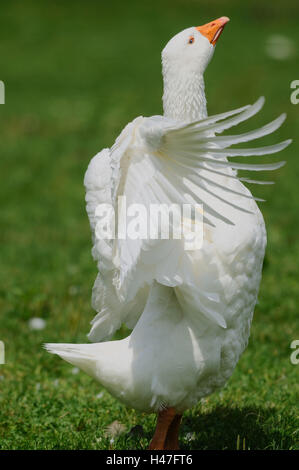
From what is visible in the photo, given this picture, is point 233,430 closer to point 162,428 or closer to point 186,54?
point 162,428

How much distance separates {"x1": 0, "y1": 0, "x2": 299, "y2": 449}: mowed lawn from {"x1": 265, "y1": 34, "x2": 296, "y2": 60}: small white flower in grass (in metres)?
0.21

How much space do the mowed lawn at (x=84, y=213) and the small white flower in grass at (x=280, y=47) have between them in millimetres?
206

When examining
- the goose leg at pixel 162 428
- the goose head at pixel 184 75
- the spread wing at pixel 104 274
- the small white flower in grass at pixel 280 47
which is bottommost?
the goose leg at pixel 162 428

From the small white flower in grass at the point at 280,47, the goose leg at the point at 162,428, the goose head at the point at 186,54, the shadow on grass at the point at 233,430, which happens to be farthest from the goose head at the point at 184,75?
the small white flower in grass at the point at 280,47

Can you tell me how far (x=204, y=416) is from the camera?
165 inches

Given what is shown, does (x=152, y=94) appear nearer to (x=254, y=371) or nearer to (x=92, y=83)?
(x=92, y=83)

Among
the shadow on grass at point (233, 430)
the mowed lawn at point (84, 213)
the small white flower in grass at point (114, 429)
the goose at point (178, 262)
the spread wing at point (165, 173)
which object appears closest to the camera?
the spread wing at point (165, 173)

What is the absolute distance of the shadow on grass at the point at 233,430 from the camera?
12.3ft

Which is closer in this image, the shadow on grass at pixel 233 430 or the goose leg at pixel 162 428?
the goose leg at pixel 162 428

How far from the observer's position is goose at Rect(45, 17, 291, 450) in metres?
2.91

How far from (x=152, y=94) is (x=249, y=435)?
9.81 m

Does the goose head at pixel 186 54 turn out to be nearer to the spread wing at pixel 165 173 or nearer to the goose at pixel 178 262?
the goose at pixel 178 262

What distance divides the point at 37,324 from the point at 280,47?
12859 millimetres

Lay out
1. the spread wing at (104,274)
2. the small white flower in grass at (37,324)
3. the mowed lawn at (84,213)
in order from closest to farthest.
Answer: the spread wing at (104,274) < the mowed lawn at (84,213) < the small white flower in grass at (37,324)
